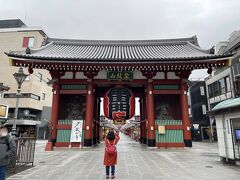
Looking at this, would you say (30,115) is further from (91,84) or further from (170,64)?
(170,64)

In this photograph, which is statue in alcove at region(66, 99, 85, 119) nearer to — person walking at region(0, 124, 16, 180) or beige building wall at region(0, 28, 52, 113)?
person walking at region(0, 124, 16, 180)

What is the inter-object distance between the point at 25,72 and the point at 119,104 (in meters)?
34.6

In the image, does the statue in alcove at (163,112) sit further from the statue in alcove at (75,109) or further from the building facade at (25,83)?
the building facade at (25,83)

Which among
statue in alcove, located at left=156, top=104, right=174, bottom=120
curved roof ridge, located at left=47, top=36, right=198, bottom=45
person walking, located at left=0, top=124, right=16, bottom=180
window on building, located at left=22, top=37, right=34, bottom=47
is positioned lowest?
person walking, located at left=0, top=124, right=16, bottom=180

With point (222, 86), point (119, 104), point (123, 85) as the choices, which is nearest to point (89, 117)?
point (119, 104)

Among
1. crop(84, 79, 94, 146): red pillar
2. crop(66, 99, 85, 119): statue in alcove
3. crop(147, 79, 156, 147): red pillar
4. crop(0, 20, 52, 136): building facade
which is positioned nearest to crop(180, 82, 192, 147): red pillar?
crop(147, 79, 156, 147): red pillar

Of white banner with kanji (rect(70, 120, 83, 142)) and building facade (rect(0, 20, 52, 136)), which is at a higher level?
building facade (rect(0, 20, 52, 136))

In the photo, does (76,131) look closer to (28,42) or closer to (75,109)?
(75,109)

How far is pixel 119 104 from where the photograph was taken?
16547 mm

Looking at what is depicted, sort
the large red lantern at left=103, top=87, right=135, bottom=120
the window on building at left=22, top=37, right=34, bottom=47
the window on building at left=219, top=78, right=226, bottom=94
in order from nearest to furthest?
the large red lantern at left=103, top=87, right=135, bottom=120 → the window on building at left=219, top=78, right=226, bottom=94 → the window on building at left=22, top=37, right=34, bottom=47

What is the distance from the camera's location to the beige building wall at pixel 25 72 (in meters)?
A: 41.7

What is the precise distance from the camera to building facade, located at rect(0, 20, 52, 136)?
4125 cm

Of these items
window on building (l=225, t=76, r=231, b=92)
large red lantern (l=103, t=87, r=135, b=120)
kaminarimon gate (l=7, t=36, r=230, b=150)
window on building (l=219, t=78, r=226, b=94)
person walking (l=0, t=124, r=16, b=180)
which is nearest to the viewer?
person walking (l=0, t=124, r=16, b=180)

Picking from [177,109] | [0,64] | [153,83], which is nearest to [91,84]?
[153,83]
